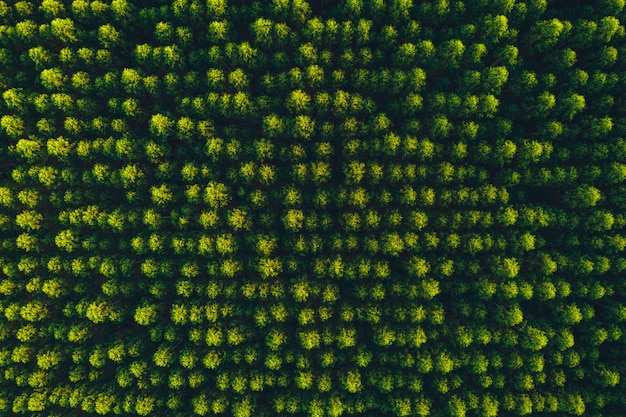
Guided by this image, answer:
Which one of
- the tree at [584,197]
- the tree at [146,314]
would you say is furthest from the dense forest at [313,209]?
the tree at [146,314]

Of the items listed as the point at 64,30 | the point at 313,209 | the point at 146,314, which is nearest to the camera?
the point at 146,314

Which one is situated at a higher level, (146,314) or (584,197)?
(584,197)

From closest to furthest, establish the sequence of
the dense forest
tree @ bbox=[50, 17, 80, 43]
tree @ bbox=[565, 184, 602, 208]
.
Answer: tree @ bbox=[565, 184, 602, 208], the dense forest, tree @ bbox=[50, 17, 80, 43]

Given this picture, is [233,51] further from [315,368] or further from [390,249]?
[315,368]

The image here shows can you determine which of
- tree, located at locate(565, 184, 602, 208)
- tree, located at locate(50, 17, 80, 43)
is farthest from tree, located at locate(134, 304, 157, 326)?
tree, located at locate(565, 184, 602, 208)

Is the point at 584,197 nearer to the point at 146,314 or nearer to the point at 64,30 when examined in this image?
the point at 146,314

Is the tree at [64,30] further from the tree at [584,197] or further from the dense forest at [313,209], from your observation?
the tree at [584,197]

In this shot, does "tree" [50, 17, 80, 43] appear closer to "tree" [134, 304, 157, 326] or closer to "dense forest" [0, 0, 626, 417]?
"dense forest" [0, 0, 626, 417]

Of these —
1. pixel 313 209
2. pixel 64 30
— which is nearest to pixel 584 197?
pixel 313 209
